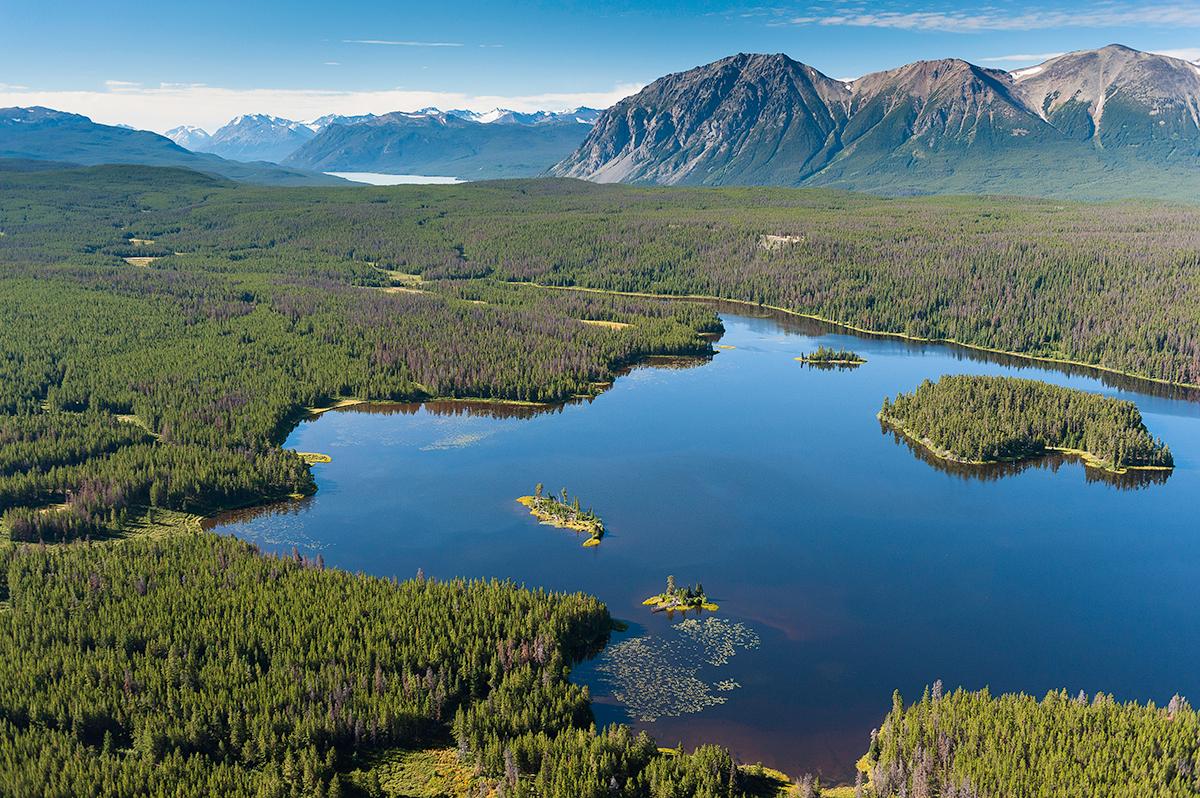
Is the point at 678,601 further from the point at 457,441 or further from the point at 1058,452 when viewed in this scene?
the point at 1058,452

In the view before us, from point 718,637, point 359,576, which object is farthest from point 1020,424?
point 359,576

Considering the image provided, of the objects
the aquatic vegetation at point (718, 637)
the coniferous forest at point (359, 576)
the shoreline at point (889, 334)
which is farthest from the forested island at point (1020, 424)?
the aquatic vegetation at point (718, 637)

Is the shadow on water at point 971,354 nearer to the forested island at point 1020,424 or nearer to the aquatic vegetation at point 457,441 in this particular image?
the forested island at point 1020,424

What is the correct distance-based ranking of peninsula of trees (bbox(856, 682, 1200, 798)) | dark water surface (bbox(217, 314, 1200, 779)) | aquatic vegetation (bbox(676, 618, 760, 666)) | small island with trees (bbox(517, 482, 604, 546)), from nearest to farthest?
1. peninsula of trees (bbox(856, 682, 1200, 798))
2. dark water surface (bbox(217, 314, 1200, 779))
3. aquatic vegetation (bbox(676, 618, 760, 666))
4. small island with trees (bbox(517, 482, 604, 546))

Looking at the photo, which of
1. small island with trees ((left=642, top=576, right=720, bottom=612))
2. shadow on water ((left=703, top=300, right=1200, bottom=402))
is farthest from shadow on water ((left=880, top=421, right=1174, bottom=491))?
small island with trees ((left=642, top=576, right=720, bottom=612))

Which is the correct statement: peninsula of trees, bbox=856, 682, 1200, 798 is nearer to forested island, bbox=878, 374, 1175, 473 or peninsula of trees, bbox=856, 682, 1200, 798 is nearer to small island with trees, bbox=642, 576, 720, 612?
small island with trees, bbox=642, 576, 720, 612
